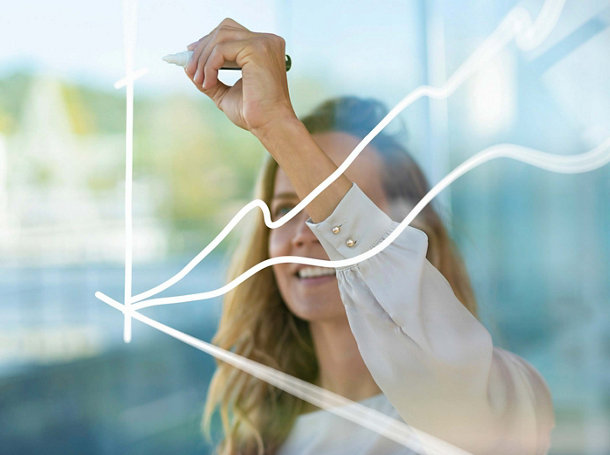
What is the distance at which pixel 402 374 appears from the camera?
0.54 m

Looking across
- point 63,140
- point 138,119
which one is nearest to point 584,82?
point 138,119

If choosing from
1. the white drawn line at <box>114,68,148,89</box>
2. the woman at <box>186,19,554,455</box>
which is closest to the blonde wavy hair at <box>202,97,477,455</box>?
the woman at <box>186,19,554,455</box>

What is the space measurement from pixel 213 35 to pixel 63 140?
40 cm

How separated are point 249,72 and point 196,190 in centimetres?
35

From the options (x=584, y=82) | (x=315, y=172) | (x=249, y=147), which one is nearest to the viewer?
(x=315, y=172)

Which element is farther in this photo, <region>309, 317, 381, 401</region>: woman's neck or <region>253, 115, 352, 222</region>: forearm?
<region>309, 317, 381, 401</region>: woman's neck

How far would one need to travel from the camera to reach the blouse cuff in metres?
0.53

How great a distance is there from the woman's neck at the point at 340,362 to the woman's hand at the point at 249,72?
1.11 ft

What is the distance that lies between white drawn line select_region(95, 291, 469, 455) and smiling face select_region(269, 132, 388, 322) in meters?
0.09

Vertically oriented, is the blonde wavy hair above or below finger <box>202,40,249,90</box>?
below

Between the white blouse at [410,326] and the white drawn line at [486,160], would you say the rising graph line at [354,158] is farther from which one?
the white blouse at [410,326]

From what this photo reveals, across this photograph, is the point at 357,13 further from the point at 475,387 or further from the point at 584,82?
the point at 475,387

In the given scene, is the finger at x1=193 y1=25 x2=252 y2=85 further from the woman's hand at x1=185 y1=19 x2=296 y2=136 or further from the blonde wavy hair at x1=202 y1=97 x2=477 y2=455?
the blonde wavy hair at x1=202 y1=97 x2=477 y2=455

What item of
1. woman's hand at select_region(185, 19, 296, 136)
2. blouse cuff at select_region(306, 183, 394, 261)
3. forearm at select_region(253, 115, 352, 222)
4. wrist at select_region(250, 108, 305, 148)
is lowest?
blouse cuff at select_region(306, 183, 394, 261)
